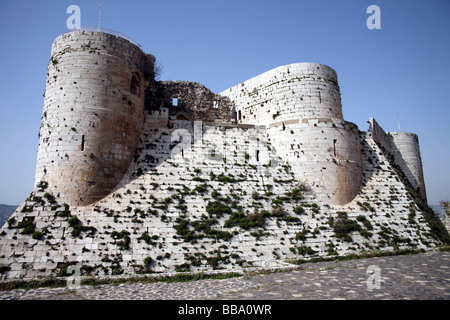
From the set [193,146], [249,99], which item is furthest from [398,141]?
[193,146]

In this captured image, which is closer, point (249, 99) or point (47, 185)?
point (47, 185)

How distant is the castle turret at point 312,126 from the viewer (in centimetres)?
1655

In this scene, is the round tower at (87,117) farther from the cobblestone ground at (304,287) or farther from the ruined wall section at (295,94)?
the ruined wall section at (295,94)

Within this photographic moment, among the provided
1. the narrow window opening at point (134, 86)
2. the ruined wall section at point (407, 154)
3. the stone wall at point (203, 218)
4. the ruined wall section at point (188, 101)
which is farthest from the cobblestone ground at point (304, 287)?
the ruined wall section at point (407, 154)

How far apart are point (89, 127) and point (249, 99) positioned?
10.6 m

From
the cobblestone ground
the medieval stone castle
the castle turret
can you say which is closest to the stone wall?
the medieval stone castle

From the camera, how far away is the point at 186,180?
1506 centimetres

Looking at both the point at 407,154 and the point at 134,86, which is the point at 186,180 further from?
the point at 407,154

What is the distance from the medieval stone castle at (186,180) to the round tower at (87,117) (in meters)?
0.05

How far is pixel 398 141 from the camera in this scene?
91.6 ft

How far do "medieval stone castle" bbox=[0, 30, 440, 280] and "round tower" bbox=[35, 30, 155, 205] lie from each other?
54 millimetres

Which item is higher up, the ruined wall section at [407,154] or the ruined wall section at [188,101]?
the ruined wall section at [188,101]

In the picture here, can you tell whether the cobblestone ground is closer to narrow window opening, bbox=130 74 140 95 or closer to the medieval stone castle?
the medieval stone castle
